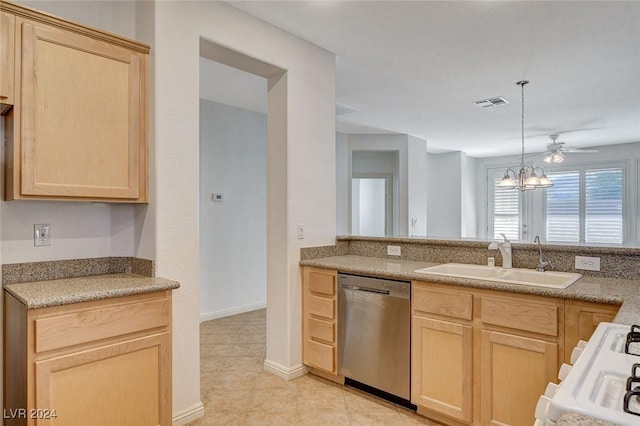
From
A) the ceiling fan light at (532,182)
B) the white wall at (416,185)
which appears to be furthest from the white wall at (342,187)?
the ceiling fan light at (532,182)

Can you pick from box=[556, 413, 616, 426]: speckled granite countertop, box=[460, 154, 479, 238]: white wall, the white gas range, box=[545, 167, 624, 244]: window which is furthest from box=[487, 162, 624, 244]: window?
box=[556, 413, 616, 426]: speckled granite countertop

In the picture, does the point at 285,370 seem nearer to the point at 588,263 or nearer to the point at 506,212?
the point at 588,263

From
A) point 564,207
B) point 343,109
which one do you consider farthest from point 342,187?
point 564,207

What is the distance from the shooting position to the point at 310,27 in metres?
2.85

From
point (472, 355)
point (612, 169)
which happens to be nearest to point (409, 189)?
point (612, 169)

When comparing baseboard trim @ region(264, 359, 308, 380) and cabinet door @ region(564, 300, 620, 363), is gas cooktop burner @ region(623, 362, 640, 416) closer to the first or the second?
cabinet door @ region(564, 300, 620, 363)

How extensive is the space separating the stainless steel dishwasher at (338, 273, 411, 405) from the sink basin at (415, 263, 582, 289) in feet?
0.92

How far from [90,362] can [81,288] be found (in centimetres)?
35

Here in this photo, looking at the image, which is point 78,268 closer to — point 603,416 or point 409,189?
point 603,416

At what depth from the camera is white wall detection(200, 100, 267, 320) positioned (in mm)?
4480

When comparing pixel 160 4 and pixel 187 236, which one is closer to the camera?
pixel 160 4

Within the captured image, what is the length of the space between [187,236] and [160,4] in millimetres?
1348

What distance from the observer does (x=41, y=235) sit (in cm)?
208

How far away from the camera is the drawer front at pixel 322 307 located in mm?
2826
